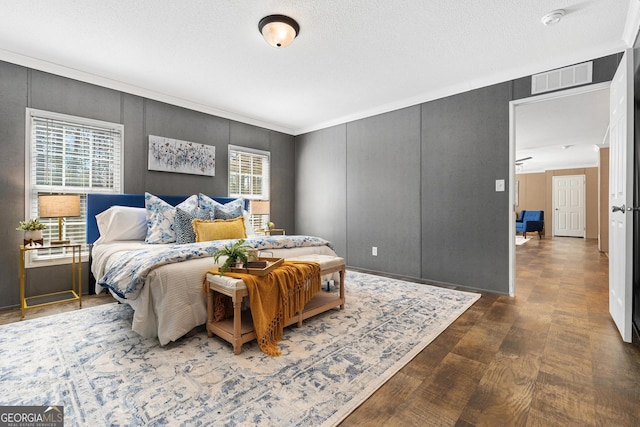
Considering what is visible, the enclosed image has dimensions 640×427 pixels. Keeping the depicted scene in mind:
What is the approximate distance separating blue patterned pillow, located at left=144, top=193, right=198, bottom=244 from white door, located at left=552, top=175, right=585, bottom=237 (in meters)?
11.7

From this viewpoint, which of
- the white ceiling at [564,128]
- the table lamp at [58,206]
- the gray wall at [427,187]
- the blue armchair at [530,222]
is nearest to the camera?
the table lamp at [58,206]

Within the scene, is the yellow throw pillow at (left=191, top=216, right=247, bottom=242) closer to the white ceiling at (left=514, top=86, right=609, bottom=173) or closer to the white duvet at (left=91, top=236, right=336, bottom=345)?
the white duvet at (left=91, top=236, right=336, bottom=345)

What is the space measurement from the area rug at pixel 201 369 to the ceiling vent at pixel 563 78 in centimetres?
260

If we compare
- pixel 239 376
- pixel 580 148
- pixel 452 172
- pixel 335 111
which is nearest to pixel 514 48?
pixel 452 172

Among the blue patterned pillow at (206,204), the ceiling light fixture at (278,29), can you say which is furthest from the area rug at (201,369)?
the ceiling light fixture at (278,29)

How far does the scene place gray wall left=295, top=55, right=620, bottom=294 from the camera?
350 cm

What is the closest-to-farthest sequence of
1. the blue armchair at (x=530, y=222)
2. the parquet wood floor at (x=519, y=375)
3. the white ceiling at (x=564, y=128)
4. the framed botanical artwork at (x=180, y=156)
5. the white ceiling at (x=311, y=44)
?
the parquet wood floor at (x=519, y=375) < the white ceiling at (x=311, y=44) < the framed botanical artwork at (x=180, y=156) < the white ceiling at (x=564, y=128) < the blue armchair at (x=530, y=222)

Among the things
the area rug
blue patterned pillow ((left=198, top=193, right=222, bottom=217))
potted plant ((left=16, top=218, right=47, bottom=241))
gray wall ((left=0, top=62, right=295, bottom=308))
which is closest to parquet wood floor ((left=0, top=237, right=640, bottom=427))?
the area rug

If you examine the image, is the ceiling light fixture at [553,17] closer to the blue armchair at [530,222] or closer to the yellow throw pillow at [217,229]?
the yellow throw pillow at [217,229]

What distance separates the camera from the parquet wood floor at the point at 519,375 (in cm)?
143

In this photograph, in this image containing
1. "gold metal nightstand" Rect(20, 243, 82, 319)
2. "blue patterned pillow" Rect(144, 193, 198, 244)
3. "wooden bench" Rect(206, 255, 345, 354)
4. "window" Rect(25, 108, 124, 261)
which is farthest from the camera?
"blue patterned pillow" Rect(144, 193, 198, 244)

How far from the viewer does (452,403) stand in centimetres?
152

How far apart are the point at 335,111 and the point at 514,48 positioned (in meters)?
2.50

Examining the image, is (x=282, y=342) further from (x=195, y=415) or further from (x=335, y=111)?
(x=335, y=111)
